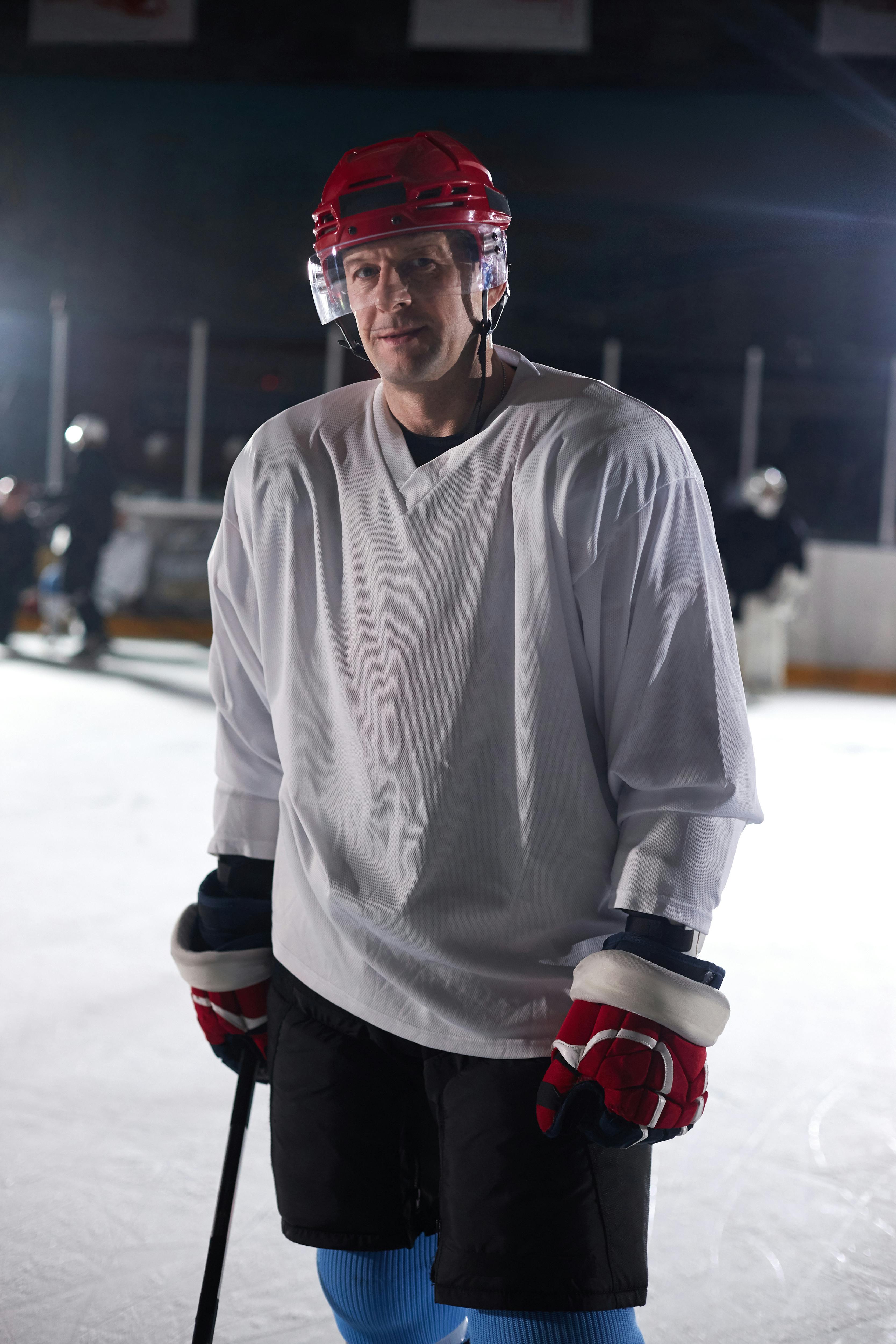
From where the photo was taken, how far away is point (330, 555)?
3.45 feet

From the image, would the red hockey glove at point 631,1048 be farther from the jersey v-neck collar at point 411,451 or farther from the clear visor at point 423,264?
the clear visor at point 423,264

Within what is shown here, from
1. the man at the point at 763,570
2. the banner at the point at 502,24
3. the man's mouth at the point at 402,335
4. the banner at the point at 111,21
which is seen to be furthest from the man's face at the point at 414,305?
the banner at the point at 111,21

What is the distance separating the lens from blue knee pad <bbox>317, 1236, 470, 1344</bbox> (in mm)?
1082

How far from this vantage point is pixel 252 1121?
80.3 inches

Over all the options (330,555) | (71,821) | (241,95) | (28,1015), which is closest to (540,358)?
(241,95)

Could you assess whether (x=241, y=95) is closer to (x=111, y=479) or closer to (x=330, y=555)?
(x=111, y=479)

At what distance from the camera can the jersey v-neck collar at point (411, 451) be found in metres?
0.99

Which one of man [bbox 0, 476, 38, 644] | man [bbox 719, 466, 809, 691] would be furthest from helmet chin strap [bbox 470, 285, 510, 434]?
man [bbox 0, 476, 38, 644]

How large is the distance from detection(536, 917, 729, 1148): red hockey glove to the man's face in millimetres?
503

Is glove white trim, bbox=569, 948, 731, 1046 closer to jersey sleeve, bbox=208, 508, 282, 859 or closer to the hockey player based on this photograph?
the hockey player

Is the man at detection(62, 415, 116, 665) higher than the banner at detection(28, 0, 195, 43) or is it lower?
lower

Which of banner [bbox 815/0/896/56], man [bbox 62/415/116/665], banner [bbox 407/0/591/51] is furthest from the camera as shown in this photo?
banner [bbox 407/0/591/51]

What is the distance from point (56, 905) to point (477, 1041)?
2308 mm

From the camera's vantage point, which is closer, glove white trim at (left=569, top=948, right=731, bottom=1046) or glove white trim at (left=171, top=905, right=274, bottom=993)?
glove white trim at (left=569, top=948, right=731, bottom=1046)
